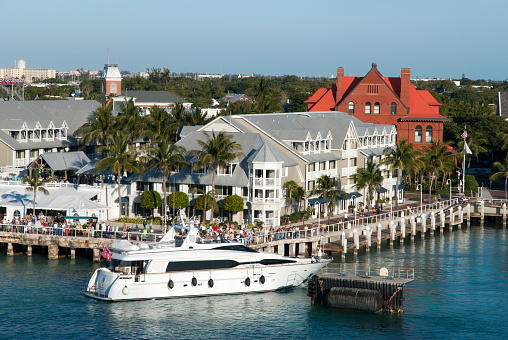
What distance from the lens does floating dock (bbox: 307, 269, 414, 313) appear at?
191 ft

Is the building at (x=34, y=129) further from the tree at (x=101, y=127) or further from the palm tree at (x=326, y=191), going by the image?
the palm tree at (x=326, y=191)

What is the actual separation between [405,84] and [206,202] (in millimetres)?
61874

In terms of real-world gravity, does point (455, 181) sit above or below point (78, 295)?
above

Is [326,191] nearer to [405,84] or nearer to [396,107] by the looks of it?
[396,107]

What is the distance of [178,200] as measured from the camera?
82312 millimetres

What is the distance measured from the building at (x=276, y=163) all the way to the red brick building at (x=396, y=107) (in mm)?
25746

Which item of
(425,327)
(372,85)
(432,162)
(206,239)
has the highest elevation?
(372,85)

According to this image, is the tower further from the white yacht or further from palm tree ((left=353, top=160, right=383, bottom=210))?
the white yacht

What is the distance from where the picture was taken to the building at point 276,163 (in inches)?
3199

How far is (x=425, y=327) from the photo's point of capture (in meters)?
54.9

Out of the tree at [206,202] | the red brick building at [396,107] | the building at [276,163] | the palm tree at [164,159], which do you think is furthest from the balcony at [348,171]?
the red brick building at [396,107]

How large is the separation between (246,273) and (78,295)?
12922mm

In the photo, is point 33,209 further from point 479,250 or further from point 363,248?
point 479,250

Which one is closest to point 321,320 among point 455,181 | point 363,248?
point 363,248
